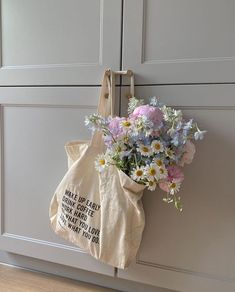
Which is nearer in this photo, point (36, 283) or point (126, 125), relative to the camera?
point (126, 125)

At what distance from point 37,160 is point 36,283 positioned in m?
0.49

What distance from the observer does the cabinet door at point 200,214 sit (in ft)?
2.91

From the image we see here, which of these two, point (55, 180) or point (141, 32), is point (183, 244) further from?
point (141, 32)

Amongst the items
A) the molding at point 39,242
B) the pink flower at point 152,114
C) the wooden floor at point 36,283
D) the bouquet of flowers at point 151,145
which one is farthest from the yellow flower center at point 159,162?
the wooden floor at point 36,283

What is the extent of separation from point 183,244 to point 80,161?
433mm

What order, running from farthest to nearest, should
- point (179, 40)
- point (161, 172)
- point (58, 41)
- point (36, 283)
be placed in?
point (36, 283)
point (58, 41)
point (179, 40)
point (161, 172)

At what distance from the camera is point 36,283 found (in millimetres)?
1147

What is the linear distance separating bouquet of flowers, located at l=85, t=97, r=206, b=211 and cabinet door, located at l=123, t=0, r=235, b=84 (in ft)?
0.49

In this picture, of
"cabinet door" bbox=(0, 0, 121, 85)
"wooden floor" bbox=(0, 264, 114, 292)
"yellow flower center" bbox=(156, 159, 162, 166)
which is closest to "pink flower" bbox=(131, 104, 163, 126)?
"yellow flower center" bbox=(156, 159, 162, 166)

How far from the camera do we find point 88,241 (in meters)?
0.93

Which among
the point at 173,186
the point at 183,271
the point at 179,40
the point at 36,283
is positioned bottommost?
the point at 36,283

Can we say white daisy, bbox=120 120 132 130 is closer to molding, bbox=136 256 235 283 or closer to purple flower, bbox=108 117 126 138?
purple flower, bbox=108 117 126 138

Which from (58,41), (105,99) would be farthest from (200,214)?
(58,41)

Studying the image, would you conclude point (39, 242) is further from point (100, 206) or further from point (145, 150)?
point (145, 150)
